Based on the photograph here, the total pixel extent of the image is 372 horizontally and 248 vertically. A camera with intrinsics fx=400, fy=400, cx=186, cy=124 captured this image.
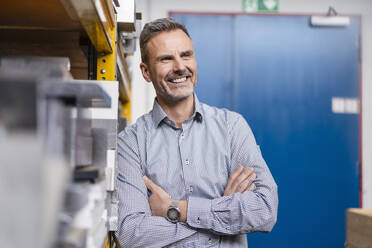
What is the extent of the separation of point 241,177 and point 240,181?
0.02 metres

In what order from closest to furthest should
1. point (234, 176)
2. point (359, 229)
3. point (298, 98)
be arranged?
point (234, 176)
point (359, 229)
point (298, 98)

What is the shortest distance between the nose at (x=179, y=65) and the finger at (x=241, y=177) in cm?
45

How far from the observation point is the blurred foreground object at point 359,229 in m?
1.40

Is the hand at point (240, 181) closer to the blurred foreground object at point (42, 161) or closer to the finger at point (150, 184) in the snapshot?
the finger at point (150, 184)

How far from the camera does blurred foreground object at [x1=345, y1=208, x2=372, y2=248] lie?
1.40 metres

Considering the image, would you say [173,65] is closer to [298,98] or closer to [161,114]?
[161,114]

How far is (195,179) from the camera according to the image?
1.40 meters

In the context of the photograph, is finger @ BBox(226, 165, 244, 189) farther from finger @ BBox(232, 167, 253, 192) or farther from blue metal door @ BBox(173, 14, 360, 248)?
blue metal door @ BBox(173, 14, 360, 248)

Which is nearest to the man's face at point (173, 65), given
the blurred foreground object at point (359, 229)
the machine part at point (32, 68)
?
the blurred foreground object at point (359, 229)

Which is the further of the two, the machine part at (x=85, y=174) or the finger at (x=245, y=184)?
the finger at (x=245, y=184)

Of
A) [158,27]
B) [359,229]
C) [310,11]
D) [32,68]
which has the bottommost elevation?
[359,229]

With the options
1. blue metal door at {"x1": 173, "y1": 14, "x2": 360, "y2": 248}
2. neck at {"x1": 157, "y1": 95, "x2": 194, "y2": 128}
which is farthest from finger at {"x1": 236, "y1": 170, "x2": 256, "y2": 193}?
blue metal door at {"x1": 173, "y1": 14, "x2": 360, "y2": 248}

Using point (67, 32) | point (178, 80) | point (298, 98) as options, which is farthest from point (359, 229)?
point (298, 98)

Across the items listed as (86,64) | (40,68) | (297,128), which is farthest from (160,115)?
(297,128)
